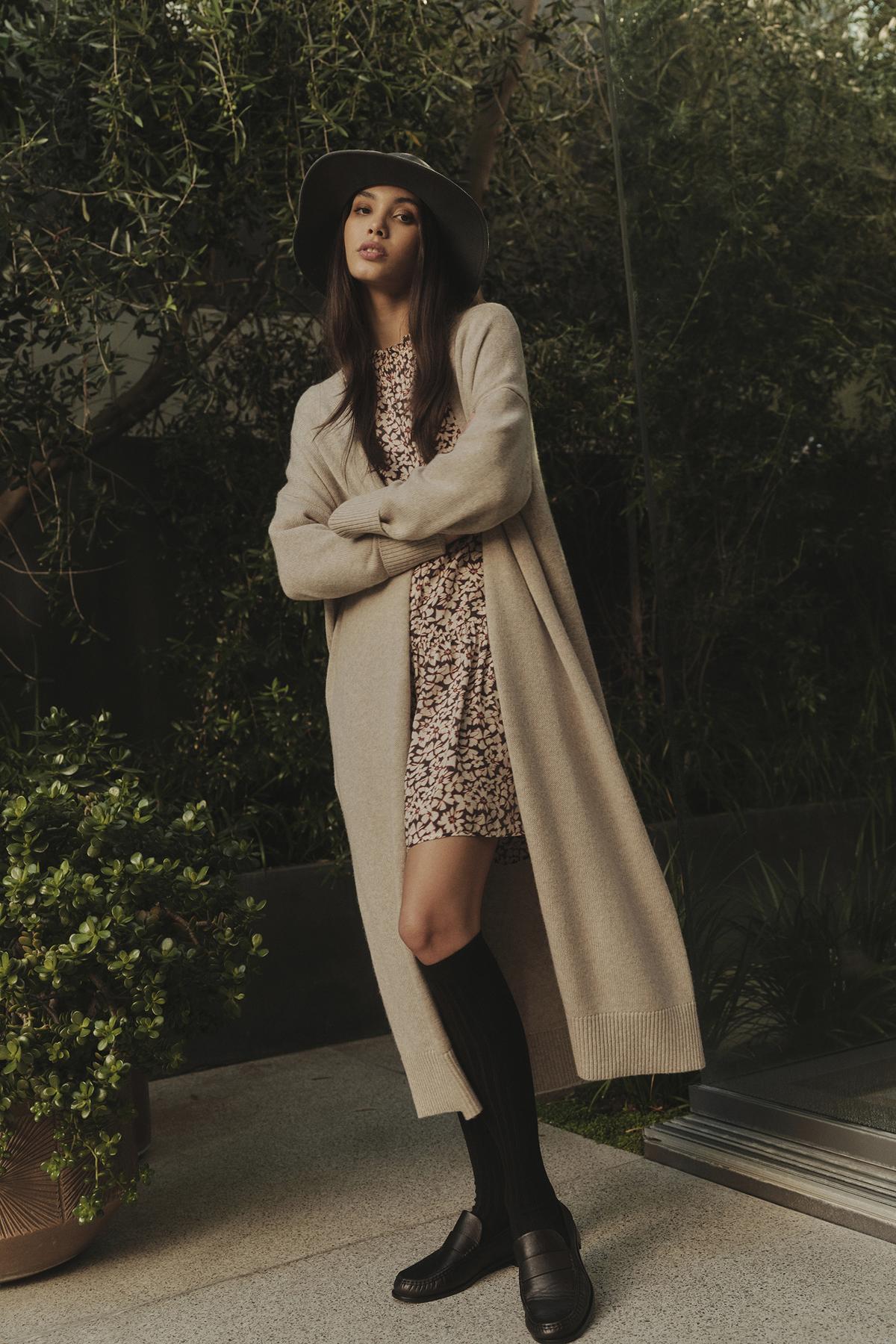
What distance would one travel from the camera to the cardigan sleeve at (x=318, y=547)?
2.14 metres

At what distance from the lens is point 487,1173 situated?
219 centimetres

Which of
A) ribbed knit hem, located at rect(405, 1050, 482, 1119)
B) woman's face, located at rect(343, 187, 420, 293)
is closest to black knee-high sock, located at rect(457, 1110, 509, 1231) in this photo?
ribbed knit hem, located at rect(405, 1050, 482, 1119)

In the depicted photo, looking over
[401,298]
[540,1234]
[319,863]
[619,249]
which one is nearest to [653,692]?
[319,863]

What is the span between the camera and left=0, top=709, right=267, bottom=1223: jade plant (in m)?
2.17

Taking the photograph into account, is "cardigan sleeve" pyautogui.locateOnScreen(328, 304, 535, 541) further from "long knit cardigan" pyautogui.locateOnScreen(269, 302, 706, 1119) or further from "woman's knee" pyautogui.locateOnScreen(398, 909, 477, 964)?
"woman's knee" pyautogui.locateOnScreen(398, 909, 477, 964)

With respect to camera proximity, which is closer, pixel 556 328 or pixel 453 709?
pixel 453 709

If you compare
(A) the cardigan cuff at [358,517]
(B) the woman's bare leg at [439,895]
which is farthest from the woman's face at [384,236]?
(B) the woman's bare leg at [439,895]

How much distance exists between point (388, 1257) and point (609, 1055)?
60 centimetres

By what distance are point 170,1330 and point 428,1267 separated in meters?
0.42

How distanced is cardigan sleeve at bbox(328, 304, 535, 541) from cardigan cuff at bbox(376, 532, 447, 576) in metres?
→ 0.02

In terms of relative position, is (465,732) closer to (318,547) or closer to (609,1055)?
(318,547)

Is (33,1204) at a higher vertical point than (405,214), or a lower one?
lower

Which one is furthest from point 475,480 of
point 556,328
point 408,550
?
point 556,328

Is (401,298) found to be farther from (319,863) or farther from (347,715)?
(319,863)
